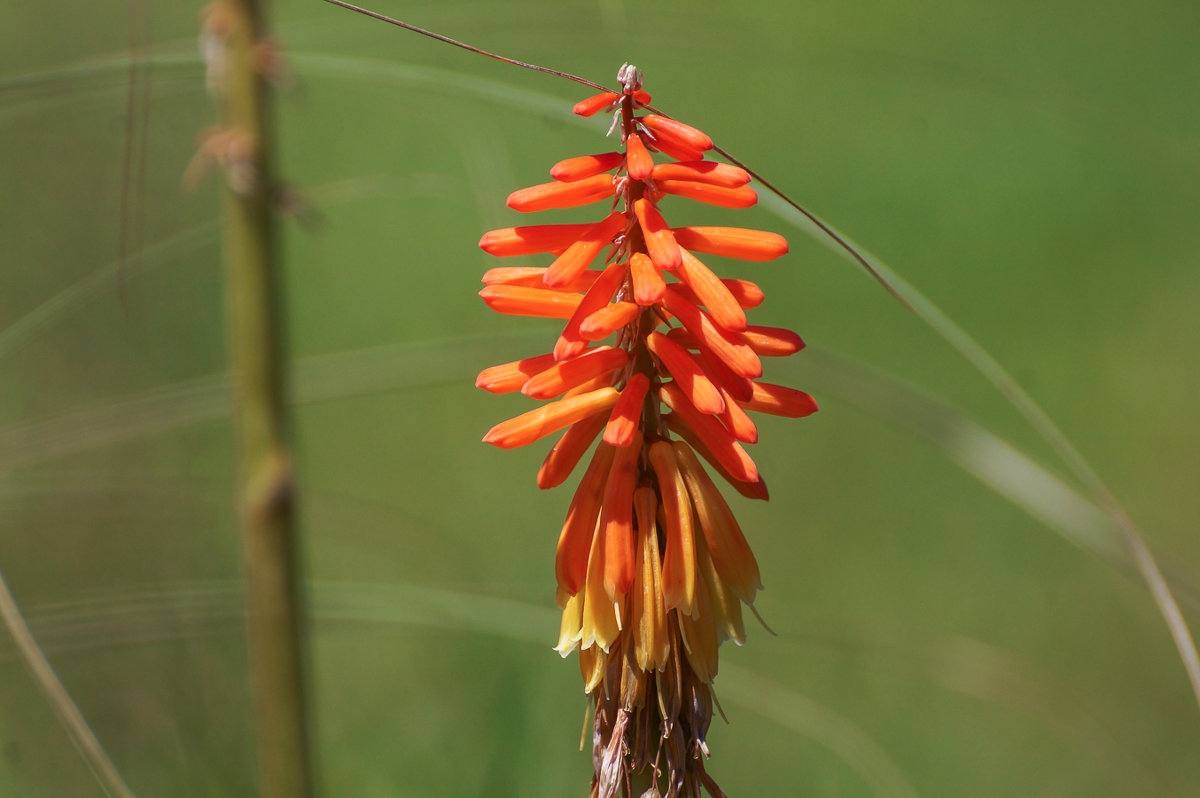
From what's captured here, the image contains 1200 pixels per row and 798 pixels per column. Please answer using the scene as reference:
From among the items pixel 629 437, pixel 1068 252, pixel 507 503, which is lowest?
pixel 507 503

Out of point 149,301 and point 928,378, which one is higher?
point 149,301

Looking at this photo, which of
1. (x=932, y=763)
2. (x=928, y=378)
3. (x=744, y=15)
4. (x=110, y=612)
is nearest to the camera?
(x=110, y=612)

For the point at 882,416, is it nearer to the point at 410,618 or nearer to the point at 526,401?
the point at 410,618

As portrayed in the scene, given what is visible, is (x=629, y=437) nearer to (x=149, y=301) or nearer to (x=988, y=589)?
(x=149, y=301)

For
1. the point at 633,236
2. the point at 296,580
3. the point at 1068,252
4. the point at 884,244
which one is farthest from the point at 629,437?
the point at 1068,252

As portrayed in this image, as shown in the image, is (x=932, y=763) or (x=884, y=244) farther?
(x=884, y=244)

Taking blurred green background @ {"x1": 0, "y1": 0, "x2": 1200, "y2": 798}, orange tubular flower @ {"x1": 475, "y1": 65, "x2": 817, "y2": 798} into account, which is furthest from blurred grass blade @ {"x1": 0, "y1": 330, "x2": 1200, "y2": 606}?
orange tubular flower @ {"x1": 475, "y1": 65, "x2": 817, "y2": 798}

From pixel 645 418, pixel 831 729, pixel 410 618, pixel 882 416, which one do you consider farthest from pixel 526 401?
pixel 645 418

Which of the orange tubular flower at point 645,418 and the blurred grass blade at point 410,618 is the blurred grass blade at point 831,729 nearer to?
the blurred grass blade at point 410,618

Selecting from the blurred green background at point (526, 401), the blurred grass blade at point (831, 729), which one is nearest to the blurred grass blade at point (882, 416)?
the blurred green background at point (526, 401)
